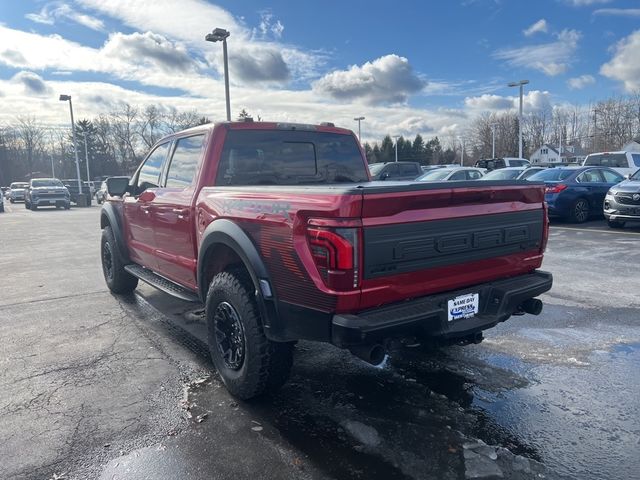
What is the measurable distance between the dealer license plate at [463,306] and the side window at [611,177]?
1344 cm

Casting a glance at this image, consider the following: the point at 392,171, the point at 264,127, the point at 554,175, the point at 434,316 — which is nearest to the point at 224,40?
the point at 392,171

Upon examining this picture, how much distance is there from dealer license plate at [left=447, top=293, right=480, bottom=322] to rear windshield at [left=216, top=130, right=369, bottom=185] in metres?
2.05

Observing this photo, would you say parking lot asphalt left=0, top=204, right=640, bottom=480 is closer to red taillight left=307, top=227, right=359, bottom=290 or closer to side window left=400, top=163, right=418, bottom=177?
red taillight left=307, top=227, right=359, bottom=290

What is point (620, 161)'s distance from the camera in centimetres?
1756

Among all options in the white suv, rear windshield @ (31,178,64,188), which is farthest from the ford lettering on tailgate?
rear windshield @ (31,178,64,188)

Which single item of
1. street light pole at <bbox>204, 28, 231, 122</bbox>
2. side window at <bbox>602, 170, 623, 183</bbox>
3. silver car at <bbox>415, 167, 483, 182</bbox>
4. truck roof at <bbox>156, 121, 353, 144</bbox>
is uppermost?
street light pole at <bbox>204, 28, 231, 122</bbox>

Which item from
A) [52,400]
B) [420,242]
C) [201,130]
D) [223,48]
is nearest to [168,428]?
[52,400]

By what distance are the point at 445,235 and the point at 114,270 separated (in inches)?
197

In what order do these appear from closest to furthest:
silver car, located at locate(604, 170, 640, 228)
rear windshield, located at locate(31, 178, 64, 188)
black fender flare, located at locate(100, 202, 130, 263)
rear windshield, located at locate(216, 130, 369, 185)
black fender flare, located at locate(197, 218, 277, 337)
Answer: black fender flare, located at locate(197, 218, 277, 337)
rear windshield, located at locate(216, 130, 369, 185)
black fender flare, located at locate(100, 202, 130, 263)
silver car, located at locate(604, 170, 640, 228)
rear windshield, located at locate(31, 178, 64, 188)

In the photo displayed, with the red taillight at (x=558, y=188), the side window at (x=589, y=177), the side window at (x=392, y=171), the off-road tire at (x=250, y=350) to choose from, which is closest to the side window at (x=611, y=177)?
the side window at (x=589, y=177)

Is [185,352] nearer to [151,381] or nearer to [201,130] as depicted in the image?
[151,381]

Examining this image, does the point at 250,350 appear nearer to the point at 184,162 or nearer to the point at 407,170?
the point at 184,162

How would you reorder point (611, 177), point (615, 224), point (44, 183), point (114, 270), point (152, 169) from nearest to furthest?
point (152, 169), point (114, 270), point (615, 224), point (611, 177), point (44, 183)

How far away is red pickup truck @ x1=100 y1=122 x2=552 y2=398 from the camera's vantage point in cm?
267
